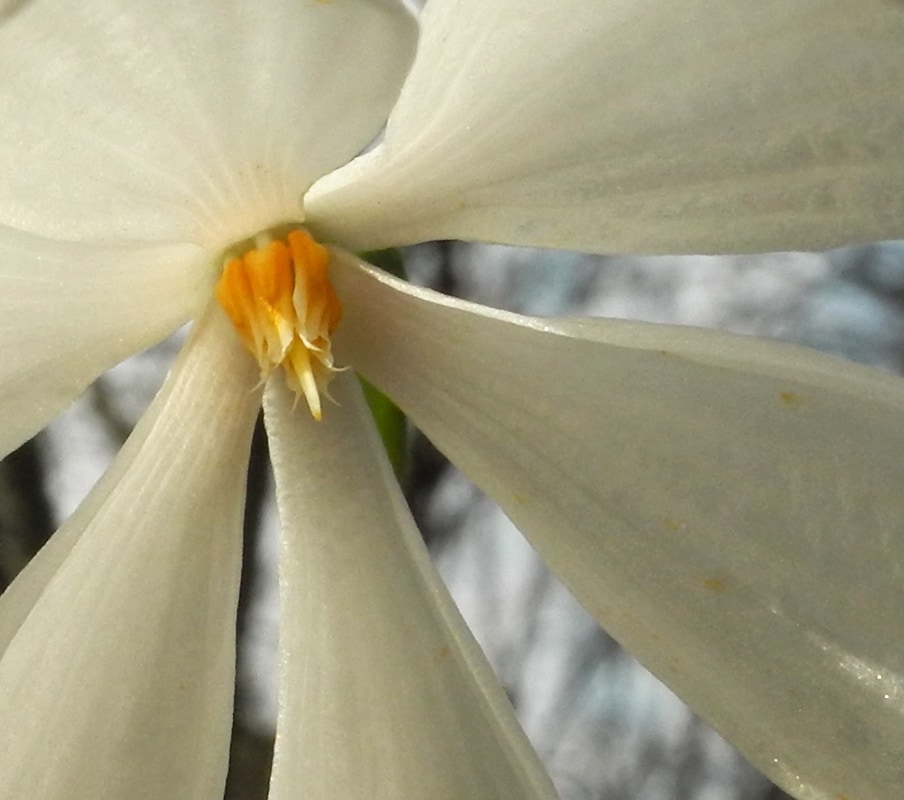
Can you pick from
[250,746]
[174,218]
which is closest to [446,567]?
[250,746]

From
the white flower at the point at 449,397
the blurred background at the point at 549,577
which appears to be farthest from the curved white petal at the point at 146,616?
the blurred background at the point at 549,577

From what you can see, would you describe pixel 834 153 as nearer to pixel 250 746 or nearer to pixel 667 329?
pixel 667 329

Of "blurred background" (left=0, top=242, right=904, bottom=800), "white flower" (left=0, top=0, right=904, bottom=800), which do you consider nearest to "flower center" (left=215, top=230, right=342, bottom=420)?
"white flower" (left=0, top=0, right=904, bottom=800)

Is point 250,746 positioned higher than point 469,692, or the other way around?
point 469,692

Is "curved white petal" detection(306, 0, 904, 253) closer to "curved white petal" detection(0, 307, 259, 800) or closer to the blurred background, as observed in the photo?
"curved white petal" detection(0, 307, 259, 800)

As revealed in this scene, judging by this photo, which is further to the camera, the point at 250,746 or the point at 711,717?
the point at 250,746

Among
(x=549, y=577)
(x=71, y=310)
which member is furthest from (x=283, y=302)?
(x=549, y=577)
